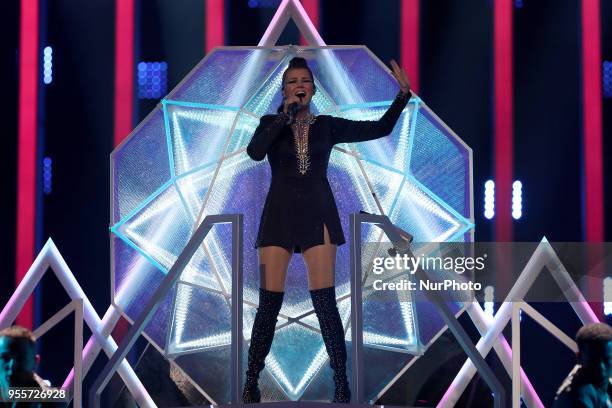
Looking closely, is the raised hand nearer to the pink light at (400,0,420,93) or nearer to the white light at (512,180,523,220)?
the pink light at (400,0,420,93)

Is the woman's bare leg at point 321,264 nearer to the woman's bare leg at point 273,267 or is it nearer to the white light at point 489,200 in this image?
the woman's bare leg at point 273,267

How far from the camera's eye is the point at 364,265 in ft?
14.3

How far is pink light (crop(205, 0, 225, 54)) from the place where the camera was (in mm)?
5246

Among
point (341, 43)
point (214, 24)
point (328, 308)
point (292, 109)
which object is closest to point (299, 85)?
point (292, 109)

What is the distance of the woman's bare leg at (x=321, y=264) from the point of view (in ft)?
12.3

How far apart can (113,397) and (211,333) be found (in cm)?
54

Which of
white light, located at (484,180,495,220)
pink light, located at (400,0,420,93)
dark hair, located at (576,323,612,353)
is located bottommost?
dark hair, located at (576,323,612,353)

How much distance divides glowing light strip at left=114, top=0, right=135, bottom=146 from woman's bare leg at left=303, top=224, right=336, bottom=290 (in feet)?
6.19

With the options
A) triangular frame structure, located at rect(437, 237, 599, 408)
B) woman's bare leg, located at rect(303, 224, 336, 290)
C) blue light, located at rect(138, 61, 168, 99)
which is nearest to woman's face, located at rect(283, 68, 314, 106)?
woman's bare leg, located at rect(303, 224, 336, 290)

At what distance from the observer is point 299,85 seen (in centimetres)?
392

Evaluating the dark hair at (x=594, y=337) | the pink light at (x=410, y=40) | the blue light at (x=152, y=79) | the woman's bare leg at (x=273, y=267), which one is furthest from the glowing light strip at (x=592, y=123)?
the blue light at (x=152, y=79)

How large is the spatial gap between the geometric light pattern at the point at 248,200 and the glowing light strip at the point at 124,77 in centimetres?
100

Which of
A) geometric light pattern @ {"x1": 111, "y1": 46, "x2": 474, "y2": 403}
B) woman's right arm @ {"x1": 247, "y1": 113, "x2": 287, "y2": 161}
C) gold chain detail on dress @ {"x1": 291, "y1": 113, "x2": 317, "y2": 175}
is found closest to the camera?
woman's right arm @ {"x1": 247, "y1": 113, "x2": 287, "y2": 161}

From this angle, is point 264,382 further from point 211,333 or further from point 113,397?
point 113,397
